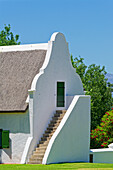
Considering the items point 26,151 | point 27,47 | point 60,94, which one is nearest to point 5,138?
point 26,151

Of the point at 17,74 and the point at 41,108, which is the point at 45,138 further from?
the point at 17,74

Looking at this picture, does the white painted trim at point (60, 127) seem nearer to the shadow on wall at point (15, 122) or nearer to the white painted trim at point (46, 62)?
the shadow on wall at point (15, 122)

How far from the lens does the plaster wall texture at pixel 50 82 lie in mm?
29906

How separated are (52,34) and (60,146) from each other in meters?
7.31

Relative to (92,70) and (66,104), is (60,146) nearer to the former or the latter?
(66,104)

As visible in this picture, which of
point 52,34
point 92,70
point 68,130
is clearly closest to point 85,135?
point 68,130

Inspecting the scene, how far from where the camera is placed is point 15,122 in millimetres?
30219

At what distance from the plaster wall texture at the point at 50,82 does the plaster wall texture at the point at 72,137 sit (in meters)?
1.47

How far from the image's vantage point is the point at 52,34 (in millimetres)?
32062

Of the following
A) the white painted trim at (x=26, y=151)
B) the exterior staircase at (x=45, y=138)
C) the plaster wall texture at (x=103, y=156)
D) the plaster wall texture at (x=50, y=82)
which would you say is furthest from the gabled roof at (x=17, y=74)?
the plaster wall texture at (x=103, y=156)

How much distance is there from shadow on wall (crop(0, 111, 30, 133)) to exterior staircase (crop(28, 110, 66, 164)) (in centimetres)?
119

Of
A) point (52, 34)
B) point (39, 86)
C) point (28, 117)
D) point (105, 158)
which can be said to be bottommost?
point (105, 158)

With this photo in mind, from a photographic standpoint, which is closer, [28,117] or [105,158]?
[28,117]

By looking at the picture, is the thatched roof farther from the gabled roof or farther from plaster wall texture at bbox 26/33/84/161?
plaster wall texture at bbox 26/33/84/161
